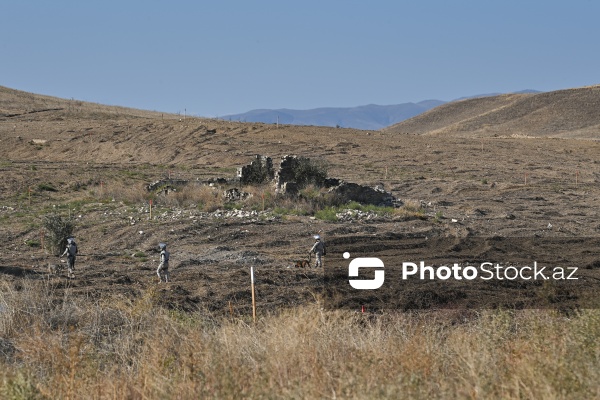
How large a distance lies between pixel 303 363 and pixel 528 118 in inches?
4390

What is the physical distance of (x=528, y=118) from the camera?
11444 centimetres

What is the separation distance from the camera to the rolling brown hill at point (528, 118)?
338 ft

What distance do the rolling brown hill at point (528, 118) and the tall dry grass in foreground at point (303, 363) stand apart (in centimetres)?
8436

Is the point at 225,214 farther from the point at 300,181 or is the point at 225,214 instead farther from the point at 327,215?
the point at 300,181

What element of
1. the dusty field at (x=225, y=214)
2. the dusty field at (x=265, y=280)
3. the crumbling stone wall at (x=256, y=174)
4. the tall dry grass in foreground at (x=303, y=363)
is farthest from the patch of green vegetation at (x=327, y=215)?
the tall dry grass in foreground at (x=303, y=363)

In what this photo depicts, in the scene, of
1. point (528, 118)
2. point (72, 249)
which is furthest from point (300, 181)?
point (528, 118)

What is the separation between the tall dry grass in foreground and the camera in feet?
23.5

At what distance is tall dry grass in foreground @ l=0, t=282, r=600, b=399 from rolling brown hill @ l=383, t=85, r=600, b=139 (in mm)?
84363

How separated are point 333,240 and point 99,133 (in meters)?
44.9

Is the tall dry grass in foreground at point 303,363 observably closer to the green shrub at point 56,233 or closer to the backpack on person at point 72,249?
the backpack on person at point 72,249

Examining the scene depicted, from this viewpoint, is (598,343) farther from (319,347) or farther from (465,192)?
(465,192)

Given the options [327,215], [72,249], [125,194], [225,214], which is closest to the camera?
[72,249]

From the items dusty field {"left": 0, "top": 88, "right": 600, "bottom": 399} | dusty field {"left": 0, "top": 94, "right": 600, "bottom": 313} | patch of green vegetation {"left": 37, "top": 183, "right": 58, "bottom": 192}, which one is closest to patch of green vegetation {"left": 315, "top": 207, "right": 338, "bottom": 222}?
dusty field {"left": 0, "top": 88, "right": 600, "bottom": 399}

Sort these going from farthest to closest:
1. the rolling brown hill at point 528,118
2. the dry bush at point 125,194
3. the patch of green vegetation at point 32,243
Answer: the rolling brown hill at point 528,118
the dry bush at point 125,194
the patch of green vegetation at point 32,243
